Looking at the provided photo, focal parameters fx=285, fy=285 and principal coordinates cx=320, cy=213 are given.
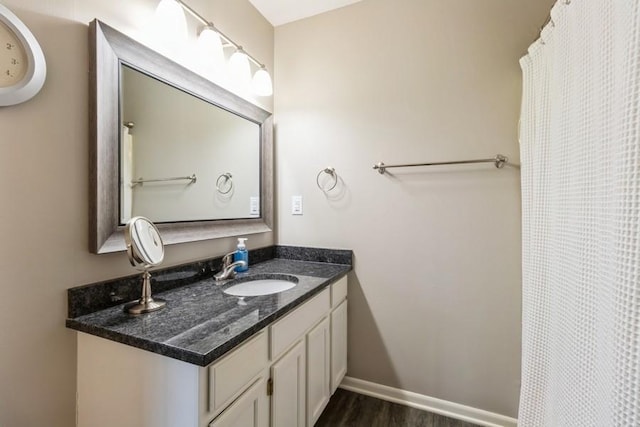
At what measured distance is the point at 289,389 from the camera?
1146 mm

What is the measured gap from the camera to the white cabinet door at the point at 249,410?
0.82 m

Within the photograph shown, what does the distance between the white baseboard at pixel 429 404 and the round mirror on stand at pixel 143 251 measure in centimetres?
134

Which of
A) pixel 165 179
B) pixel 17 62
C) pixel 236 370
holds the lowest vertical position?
pixel 236 370

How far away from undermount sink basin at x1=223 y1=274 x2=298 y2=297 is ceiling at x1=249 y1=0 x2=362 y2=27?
168 centimetres

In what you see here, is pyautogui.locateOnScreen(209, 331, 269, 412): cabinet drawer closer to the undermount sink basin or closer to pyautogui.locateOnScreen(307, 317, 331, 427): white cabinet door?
pyautogui.locateOnScreen(307, 317, 331, 427): white cabinet door

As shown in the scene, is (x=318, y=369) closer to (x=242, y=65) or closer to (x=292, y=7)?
(x=242, y=65)

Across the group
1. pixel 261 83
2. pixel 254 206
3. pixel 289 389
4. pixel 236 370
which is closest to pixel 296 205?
pixel 254 206

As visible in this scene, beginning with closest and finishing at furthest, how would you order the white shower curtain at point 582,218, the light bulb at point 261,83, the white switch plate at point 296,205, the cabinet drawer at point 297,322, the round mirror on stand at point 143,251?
the white shower curtain at point 582,218, the round mirror on stand at point 143,251, the cabinet drawer at point 297,322, the light bulb at point 261,83, the white switch plate at point 296,205

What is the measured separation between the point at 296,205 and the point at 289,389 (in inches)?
43.8

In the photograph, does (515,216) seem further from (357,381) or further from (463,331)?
(357,381)

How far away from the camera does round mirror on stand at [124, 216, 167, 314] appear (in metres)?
0.94

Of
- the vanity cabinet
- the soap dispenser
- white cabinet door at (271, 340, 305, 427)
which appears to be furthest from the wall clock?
white cabinet door at (271, 340, 305, 427)

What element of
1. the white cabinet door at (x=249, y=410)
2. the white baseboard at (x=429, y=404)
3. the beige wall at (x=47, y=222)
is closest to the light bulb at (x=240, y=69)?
the beige wall at (x=47, y=222)

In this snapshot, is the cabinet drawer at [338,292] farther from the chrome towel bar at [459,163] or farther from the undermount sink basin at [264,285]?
the chrome towel bar at [459,163]
